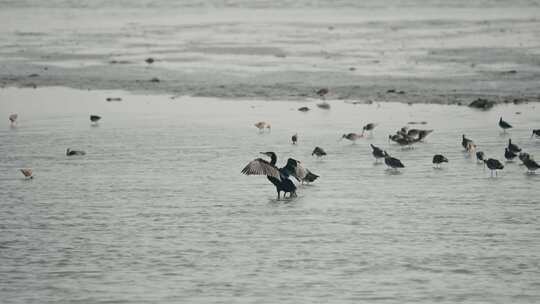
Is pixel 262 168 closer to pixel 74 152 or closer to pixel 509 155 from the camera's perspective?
pixel 74 152

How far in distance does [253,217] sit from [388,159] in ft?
16.1

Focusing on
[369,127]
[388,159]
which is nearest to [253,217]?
[388,159]

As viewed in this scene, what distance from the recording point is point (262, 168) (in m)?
19.7

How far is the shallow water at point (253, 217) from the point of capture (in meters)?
13.6

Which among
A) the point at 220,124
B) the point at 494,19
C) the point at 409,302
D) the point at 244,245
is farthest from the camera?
the point at 494,19

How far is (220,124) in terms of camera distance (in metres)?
28.0

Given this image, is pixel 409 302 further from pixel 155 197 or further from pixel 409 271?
pixel 155 197

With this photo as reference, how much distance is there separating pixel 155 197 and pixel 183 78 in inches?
730

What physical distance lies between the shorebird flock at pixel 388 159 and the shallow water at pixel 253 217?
0.24m

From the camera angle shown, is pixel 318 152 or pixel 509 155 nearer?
pixel 509 155

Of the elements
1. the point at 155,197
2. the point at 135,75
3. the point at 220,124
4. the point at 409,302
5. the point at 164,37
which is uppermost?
the point at 164,37

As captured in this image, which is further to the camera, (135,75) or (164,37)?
(164,37)

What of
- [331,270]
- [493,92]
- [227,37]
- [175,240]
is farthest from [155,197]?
[227,37]

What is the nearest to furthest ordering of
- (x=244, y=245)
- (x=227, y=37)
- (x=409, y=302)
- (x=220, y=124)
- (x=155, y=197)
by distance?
(x=409, y=302) < (x=244, y=245) < (x=155, y=197) < (x=220, y=124) < (x=227, y=37)
